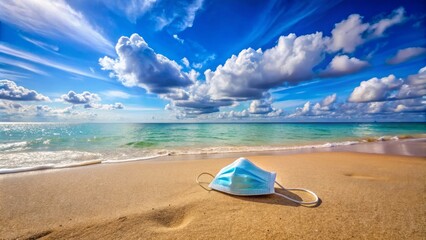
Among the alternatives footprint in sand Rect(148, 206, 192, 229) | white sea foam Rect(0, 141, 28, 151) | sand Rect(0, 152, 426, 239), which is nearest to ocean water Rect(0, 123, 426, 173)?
white sea foam Rect(0, 141, 28, 151)

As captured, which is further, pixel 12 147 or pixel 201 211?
pixel 12 147

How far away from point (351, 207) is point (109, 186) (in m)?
5.36

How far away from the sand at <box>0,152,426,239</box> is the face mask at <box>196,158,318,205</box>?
0.14m

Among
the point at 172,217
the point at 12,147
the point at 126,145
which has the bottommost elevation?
the point at 126,145

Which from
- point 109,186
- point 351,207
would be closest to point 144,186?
point 109,186

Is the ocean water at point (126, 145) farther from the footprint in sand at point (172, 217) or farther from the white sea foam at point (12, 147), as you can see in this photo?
the footprint in sand at point (172, 217)

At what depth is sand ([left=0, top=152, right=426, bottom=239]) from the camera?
2623mm

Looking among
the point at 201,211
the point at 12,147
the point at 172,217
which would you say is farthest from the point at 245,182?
→ the point at 12,147

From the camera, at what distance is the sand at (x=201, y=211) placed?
2.62m

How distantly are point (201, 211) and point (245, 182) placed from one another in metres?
1.07

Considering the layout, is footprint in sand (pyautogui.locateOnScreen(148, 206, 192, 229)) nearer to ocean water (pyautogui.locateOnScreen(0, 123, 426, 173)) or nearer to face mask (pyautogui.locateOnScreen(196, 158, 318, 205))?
face mask (pyautogui.locateOnScreen(196, 158, 318, 205))

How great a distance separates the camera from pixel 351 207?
10.8ft

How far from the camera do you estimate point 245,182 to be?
12.4ft

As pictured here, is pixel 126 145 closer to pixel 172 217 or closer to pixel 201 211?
pixel 172 217
